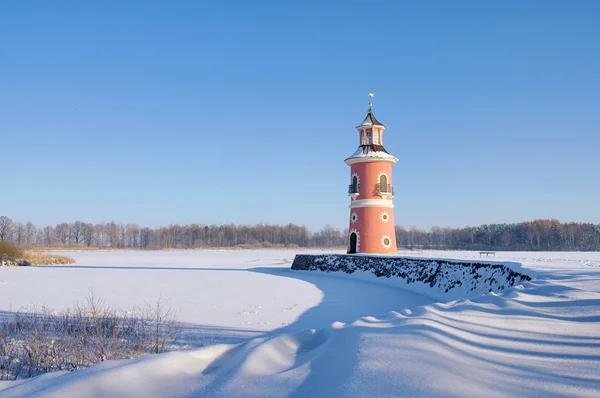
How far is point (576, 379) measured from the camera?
3.41 m

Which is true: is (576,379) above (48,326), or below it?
above

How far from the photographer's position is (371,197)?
→ 2378 centimetres

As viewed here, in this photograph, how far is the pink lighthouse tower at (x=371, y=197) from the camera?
23.8 m

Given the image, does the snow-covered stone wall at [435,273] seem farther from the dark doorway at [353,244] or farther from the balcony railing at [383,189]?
the balcony railing at [383,189]

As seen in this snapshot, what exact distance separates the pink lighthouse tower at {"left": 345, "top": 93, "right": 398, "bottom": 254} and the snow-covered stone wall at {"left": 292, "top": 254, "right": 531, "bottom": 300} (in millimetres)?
1515

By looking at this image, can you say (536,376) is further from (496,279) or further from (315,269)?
(315,269)

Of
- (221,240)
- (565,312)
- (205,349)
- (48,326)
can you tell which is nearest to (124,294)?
(48,326)

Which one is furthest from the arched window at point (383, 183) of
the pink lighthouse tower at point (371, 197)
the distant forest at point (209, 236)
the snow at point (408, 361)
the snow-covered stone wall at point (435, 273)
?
the distant forest at point (209, 236)

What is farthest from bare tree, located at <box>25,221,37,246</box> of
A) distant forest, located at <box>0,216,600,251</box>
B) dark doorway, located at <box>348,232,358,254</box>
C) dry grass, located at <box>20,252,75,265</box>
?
dark doorway, located at <box>348,232,358,254</box>

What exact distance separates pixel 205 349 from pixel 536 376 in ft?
9.65

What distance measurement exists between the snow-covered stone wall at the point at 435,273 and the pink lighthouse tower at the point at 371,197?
1.52m

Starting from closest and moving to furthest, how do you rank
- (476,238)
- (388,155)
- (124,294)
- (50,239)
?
(124,294) → (388,155) → (476,238) → (50,239)

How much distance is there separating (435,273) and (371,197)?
8.73m

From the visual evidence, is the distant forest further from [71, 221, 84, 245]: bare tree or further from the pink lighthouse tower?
the pink lighthouse tower
